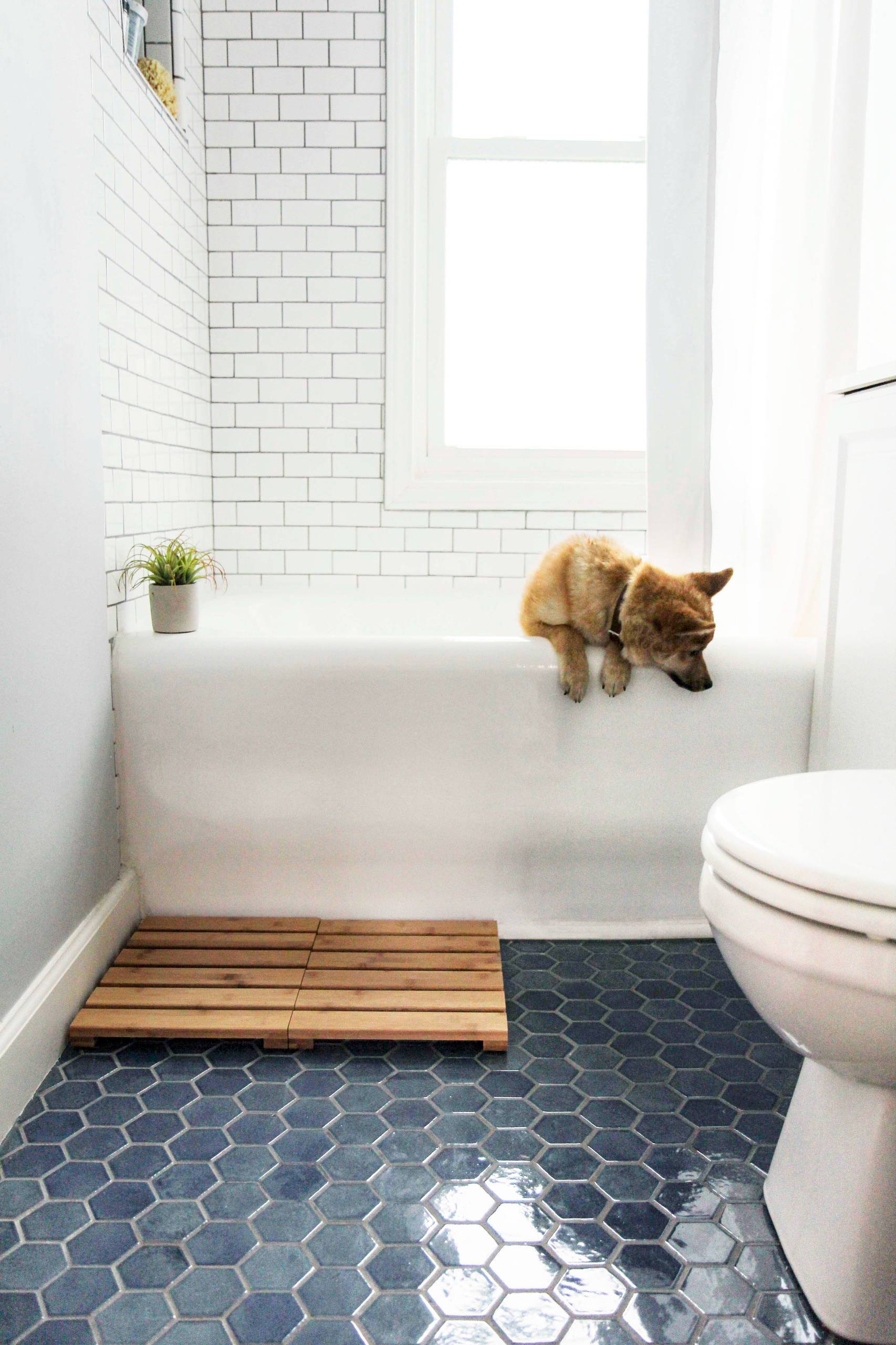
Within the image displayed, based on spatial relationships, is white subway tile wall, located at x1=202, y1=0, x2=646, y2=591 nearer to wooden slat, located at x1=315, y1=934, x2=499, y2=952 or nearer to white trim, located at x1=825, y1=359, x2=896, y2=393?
white trim, located at x1=825, y1=359, x2=896, y2=393

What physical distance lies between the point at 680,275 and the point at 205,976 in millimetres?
1777

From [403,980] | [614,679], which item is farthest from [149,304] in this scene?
[403,980]

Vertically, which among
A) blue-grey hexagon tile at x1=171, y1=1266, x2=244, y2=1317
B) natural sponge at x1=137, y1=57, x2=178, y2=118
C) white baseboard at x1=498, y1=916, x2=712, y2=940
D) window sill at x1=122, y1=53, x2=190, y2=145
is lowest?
blue-grey hexagon tile at x1=171, y1=1266, x2=244, y2=1317

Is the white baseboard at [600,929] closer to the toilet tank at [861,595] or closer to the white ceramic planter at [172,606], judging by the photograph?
the toilet tank at [861,595]

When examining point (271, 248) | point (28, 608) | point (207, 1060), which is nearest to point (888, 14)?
point (271, 248)

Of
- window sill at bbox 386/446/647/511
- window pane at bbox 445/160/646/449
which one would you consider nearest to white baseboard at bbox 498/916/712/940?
window sill at bbox 386/446/647/511

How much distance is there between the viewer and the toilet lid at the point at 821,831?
3.31 feet

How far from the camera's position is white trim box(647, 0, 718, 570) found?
2232 millimetres

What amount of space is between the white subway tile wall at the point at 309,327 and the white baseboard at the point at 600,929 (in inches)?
50.9

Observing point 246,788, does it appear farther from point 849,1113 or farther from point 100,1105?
point 849,1113

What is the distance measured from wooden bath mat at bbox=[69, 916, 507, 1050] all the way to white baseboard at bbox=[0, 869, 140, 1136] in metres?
0.03

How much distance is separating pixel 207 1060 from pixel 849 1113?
101 centimetres

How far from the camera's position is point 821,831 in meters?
1.12

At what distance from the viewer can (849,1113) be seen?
1.19 metres
